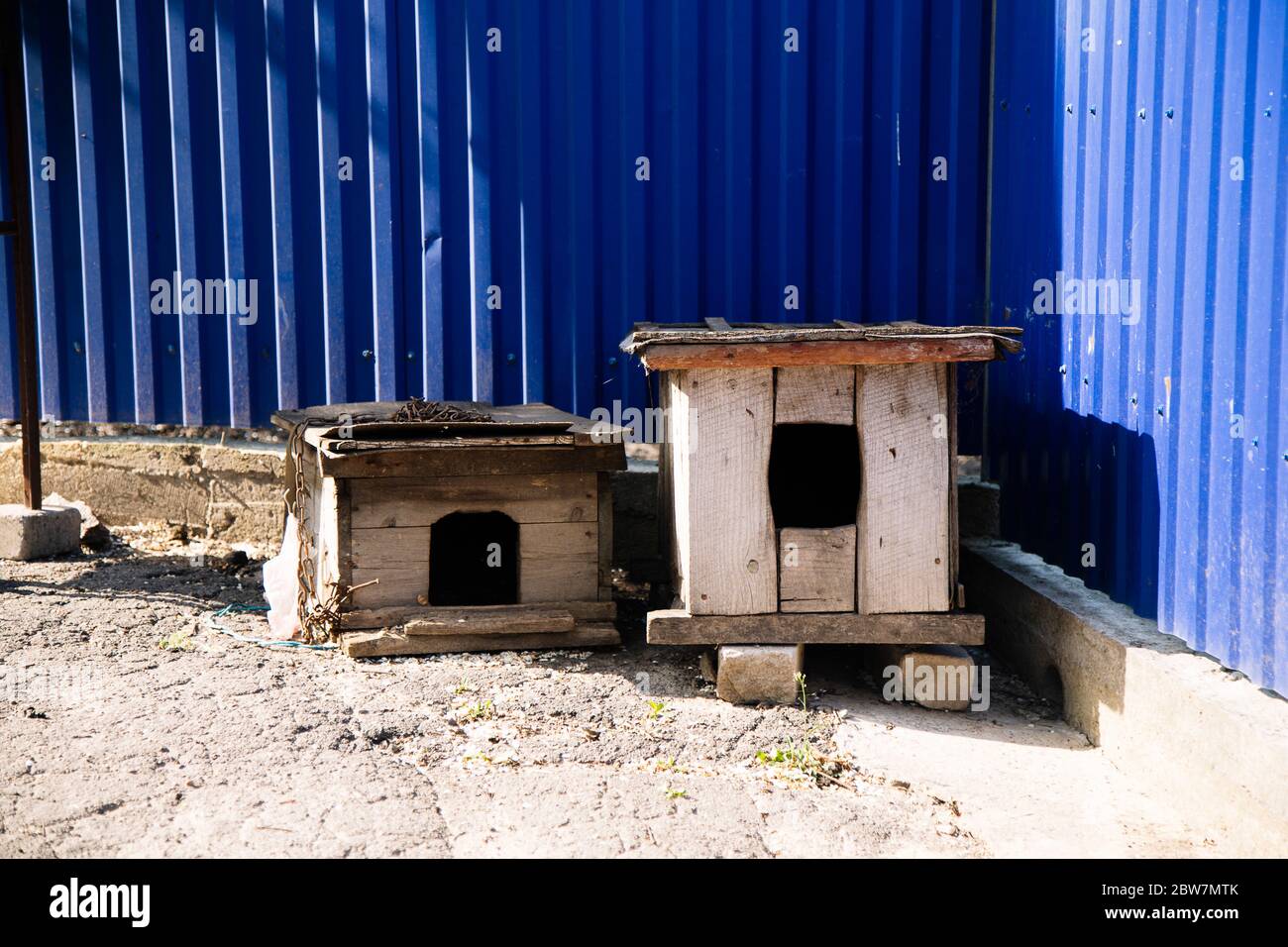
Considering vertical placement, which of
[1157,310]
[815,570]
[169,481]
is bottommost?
[815,570]

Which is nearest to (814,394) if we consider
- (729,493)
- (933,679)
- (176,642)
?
(729,493)

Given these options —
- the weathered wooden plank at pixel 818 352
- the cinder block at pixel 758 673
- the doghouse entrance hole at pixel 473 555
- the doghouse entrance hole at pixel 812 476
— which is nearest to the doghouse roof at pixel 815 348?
the weathered wooden plank at pixel 818 352

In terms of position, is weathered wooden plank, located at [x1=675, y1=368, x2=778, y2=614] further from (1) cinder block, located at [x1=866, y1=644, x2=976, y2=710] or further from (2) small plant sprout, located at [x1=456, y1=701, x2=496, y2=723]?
(2) small plant sprout, located at [x1=456, y1=701, x2=496, y2=723]

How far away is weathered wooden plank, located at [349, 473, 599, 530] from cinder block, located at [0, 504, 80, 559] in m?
2.20

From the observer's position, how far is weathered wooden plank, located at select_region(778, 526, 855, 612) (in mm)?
4328

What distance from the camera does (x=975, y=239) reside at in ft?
19.1

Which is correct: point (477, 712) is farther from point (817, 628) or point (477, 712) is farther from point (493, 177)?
point (493, 177)

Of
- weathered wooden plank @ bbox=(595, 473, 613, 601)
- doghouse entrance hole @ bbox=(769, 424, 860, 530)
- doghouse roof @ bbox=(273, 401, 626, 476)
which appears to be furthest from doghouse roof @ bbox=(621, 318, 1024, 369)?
doghouse entrance hole @ bbox=(769, 424, 860, 530)

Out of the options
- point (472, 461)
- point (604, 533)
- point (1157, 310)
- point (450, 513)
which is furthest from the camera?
point (604, 533)

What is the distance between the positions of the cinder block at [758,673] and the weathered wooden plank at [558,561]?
0.80 metres

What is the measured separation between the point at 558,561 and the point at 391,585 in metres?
0.65

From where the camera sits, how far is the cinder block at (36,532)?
19.5 feet

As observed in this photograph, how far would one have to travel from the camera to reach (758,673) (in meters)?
4.32

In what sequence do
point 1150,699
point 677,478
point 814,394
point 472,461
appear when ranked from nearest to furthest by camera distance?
point 1150,699 → point 814,394 → point 677,478 → point 472,461
